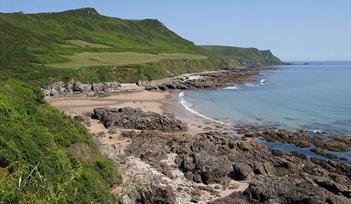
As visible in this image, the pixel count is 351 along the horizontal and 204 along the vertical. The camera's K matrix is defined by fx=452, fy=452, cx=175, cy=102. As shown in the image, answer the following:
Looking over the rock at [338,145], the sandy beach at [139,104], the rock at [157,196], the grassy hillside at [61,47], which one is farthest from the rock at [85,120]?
the grassy hillside at [61,47]

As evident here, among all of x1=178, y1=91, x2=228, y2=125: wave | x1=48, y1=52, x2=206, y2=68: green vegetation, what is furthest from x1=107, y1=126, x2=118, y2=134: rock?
x1=48, y1=52, x2=206, y2=68: green vegetation

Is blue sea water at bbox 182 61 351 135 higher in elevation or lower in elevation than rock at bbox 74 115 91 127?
lower

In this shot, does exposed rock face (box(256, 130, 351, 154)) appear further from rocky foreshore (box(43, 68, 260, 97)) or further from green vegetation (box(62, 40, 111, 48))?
green vegetation (box(62, 40, 111, 48))

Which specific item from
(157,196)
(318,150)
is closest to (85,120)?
(318,150)

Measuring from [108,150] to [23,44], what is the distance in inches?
3474

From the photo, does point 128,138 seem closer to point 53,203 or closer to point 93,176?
point 93,176

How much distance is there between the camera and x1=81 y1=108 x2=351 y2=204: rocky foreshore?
3142 centimetres

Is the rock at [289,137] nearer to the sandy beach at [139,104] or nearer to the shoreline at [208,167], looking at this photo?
the shoreline at [208,167]

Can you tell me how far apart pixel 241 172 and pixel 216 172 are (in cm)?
228

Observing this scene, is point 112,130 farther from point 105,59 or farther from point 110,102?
point 105,59

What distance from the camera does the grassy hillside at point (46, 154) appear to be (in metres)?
18.3

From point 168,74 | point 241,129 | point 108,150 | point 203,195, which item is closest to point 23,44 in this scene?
point 168,74

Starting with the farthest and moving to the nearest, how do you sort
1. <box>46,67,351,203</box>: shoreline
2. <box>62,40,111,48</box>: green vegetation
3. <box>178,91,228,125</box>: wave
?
<box>62,40,111,48</box>: green vegetation, <box>178,91,228,125</box>: wave, <box>46,67,351,203</box>: shoreline

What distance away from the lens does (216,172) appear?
1436 inches
